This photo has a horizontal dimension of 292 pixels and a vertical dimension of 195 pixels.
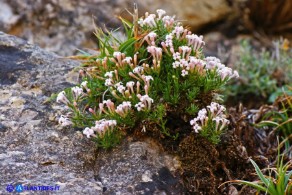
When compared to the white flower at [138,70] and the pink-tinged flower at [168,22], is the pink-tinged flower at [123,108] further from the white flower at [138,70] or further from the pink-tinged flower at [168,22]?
the pink-tinged flower at [168,22]

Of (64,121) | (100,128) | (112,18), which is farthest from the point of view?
(112,18)

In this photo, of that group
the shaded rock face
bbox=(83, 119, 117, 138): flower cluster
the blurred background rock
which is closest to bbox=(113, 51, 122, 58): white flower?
bbox=(83, 119, 117, 138): flower cluster

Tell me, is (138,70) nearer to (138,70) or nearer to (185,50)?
(138,70)

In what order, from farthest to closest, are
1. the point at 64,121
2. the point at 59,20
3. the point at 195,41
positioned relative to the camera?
the point at 59,20 < the point at 195,41 < the point at 64,121

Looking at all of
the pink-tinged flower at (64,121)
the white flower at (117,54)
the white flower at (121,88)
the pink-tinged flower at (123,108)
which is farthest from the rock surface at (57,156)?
the white flower at (117,54)

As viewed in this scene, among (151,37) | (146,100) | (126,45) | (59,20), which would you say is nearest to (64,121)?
(146,100)

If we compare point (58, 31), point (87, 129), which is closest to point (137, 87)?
point (87, 129)

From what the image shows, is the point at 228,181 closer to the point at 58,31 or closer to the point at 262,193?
the point at 262,193
